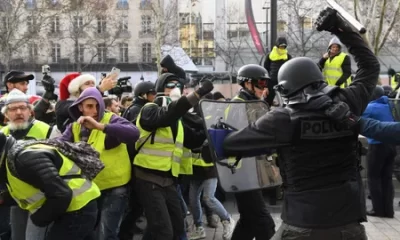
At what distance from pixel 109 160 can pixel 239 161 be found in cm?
153

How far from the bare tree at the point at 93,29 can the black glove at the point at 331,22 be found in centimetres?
3524

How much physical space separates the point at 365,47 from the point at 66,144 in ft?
7.42

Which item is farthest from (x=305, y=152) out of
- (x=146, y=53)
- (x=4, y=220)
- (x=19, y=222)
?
(x=146, y=53)

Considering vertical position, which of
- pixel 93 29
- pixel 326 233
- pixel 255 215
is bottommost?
pixel 255 215

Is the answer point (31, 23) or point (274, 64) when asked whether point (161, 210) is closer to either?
point (274, 64)

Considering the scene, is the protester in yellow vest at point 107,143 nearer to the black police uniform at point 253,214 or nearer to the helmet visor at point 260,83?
the black police uniform at point 253,214

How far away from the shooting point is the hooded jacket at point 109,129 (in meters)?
5.07

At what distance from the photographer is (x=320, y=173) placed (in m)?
3.58

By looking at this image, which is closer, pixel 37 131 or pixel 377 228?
pixel 37 131

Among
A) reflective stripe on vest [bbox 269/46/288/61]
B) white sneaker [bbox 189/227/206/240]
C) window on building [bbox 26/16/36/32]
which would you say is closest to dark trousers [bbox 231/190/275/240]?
white sneaker [bbox 189/227/206/240]

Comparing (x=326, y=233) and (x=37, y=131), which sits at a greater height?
(x=37, y=131)

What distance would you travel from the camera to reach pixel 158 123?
535 centimetres

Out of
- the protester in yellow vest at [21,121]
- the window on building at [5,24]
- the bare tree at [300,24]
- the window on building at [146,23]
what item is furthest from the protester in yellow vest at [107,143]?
the window on building at [146,23]

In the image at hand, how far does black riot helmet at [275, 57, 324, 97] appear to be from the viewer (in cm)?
368
